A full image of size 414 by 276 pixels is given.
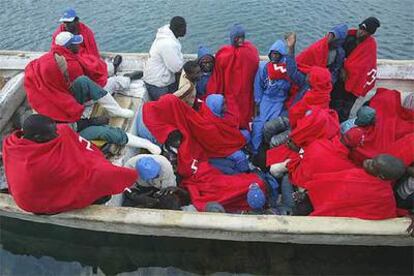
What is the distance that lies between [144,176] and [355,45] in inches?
115

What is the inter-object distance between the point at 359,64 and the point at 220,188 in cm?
218

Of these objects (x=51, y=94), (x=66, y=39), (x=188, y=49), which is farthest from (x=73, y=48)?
(x=188, y=49)

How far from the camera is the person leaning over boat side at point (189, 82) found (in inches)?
199

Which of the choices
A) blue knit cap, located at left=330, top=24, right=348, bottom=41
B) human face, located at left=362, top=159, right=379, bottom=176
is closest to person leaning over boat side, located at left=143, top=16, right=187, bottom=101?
blue knit cap, located at left=330, top=24, right=348, bottom=41

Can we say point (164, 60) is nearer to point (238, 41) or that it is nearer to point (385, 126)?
point (238, 41)

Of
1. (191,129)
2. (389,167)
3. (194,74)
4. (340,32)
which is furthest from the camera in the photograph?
(340,32)

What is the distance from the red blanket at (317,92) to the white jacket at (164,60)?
154cm

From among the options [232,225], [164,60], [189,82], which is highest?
[164,60]

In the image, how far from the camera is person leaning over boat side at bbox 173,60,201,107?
5.05 metres

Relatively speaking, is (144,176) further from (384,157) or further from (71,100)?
(384,157)

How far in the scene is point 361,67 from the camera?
17.1 ft

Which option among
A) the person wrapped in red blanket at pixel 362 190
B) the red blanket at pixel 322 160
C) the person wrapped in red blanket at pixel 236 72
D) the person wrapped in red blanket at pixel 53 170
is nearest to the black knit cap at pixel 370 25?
the person wrapped in red blanket at pixel 236 72

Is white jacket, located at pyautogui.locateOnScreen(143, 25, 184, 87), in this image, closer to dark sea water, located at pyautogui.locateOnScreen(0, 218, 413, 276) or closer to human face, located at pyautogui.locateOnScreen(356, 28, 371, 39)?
dark sea water, located at pyautogui.locateOnScreen(0, 218, 413, 276)

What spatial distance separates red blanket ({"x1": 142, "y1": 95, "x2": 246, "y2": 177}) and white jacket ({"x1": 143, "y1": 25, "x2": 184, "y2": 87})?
70 cm
